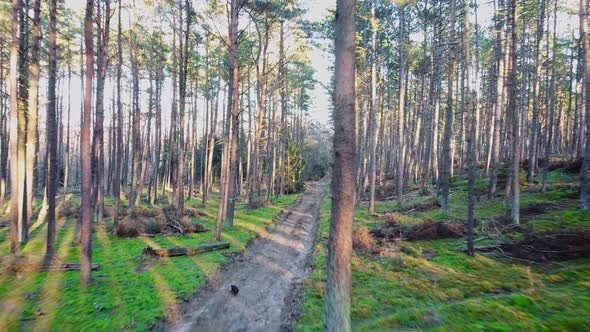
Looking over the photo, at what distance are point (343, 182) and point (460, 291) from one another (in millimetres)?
4659

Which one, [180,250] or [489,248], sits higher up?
[489,248]

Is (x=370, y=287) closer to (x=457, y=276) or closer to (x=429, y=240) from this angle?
(x=457, y=276)

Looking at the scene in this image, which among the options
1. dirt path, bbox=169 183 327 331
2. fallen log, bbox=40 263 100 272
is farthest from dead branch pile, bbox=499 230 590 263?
fallen log, bbox=40 263 100 272

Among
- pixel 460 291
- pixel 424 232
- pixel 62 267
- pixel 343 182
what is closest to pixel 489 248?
pixel 424 232

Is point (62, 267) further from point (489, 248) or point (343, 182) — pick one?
point (489, 248)

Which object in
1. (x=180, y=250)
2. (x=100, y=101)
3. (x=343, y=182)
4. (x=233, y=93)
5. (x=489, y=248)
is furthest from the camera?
(x=233, y=93)

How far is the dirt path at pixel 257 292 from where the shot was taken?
6557mm

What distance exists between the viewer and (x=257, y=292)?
8227 mm

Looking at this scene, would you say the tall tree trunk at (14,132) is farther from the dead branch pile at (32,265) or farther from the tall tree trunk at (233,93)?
the tall tree trunk at (233,93)

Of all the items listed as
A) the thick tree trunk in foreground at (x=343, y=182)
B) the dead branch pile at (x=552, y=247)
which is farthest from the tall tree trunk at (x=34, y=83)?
the dead branch pile at (x=552, y=247)

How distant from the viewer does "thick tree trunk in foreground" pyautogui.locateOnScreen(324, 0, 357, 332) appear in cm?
436

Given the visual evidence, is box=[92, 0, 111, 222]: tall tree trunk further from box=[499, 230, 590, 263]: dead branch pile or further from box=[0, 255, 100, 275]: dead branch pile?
box=[499, 230, 590, 263]: dead branch pile

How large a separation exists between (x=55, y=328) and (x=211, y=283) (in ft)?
11.9

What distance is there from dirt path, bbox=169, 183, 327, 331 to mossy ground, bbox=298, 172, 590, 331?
52cm
